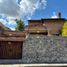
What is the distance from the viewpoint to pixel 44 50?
24.1 meters

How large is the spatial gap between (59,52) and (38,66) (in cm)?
568

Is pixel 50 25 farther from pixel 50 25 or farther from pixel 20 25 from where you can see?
pixel 20 25

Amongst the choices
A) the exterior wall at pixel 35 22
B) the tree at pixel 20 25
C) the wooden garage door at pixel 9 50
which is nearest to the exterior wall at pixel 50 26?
the exterior wall at pixel 35 22

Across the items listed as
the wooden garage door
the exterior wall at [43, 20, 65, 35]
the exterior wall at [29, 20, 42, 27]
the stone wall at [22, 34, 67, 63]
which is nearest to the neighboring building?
the exterior wall at [43, 20, 65, 35]

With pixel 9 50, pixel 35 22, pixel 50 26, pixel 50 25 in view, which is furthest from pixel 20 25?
pixel 9 50

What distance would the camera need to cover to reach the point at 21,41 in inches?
989

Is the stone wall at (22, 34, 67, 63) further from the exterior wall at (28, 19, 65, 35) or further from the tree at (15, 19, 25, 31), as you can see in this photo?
the tree at (15, 19, 25, 31)

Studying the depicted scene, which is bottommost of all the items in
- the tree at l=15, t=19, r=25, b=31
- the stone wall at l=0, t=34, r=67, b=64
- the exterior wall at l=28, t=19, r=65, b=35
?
the stone wall at l=0, t=34, r=67, b=64

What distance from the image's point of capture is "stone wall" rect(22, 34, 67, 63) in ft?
78.1

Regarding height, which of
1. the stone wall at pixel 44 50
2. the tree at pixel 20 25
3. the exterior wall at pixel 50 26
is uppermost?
the tree at pixel 20 25

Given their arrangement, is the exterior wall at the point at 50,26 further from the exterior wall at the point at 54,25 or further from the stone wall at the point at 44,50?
the stone wall at the point at 44,50

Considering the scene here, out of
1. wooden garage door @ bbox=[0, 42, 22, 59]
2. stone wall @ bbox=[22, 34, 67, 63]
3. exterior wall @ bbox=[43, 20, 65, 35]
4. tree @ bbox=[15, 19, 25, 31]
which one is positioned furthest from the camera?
tree @ bbox=[15, 19, 25, 31]

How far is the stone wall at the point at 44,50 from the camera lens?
2380 cm

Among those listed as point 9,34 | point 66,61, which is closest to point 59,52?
point 66,61
